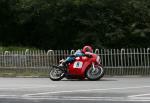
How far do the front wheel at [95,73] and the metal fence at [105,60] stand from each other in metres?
2.41

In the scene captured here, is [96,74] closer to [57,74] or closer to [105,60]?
[57,74]

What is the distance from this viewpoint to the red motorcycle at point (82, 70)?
2375cm

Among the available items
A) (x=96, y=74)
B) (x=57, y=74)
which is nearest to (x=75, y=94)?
(x=96, y=74)

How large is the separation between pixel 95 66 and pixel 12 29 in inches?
500

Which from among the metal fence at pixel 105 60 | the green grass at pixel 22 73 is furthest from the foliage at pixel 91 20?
the green grass at pixel 22 73

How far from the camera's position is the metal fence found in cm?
2600

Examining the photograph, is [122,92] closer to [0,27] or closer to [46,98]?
[46,98]

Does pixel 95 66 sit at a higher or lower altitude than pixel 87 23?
lower

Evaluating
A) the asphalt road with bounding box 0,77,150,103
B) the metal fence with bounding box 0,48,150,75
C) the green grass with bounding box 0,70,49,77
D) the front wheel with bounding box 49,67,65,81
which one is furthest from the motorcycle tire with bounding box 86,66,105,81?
the asphalt road with bounding box 0,77,150,103

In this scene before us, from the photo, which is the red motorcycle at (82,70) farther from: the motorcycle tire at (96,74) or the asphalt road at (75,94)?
the asphalt road at (75,94)

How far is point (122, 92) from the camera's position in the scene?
17.3 m

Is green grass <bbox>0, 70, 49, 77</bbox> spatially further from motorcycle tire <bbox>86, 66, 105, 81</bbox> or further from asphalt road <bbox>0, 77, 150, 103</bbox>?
asphalt road <bbox>0, 77, 150, 103</bbox>

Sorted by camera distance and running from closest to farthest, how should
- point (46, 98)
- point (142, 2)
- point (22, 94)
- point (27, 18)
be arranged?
point (46, 98) < point (22, 94) < point (142, 2) < point (27, 18)

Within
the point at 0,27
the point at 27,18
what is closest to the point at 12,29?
the point at 0,27
